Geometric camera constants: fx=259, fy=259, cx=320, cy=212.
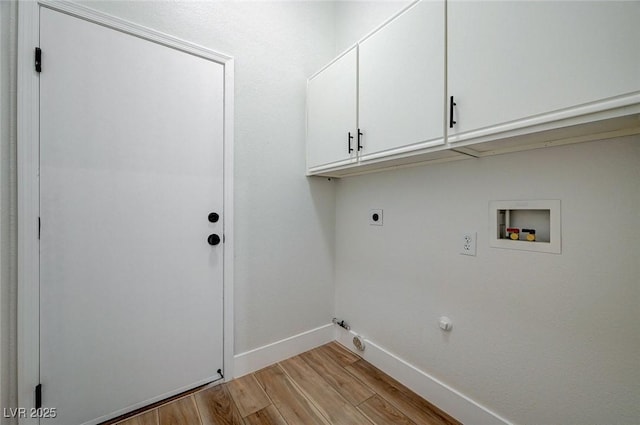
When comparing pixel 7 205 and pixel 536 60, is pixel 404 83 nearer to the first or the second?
pixel 536 60

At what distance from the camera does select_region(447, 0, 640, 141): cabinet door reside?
74cm

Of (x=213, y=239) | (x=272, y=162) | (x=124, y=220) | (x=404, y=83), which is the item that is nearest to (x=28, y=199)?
(x=124, y=220)

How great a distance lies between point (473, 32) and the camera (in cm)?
102

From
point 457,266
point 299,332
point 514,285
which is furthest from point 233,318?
point 514,285

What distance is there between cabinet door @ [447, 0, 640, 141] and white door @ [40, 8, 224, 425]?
1.37 m

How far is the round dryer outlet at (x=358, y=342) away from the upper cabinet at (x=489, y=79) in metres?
1.29

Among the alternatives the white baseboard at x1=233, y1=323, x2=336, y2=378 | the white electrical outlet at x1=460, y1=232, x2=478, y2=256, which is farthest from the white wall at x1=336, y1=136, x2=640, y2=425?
the white baseboard at x1=233, y1=323, x2=336, y2=378

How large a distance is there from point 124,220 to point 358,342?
1.72 m

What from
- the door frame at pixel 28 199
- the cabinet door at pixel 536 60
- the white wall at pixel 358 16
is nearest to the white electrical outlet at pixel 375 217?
the cabinet door at pixel 536 60

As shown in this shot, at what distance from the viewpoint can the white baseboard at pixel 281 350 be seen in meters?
1.75

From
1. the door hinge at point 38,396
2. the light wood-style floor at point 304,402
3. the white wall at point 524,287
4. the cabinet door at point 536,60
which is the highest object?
the cabinet door at point 536,60

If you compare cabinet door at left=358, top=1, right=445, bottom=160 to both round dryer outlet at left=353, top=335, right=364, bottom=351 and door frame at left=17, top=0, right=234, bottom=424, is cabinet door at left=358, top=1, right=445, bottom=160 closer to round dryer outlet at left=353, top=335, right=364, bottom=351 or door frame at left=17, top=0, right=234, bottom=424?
round dryer outlet at left=353, top=335, right=364, bottom=351

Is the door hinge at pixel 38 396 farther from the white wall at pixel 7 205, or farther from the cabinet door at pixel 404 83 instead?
the cabinet door at pixel 404 83

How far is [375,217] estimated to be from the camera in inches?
73.2
